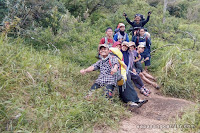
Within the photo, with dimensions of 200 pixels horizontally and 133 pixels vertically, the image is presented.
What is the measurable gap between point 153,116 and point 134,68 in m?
1.65

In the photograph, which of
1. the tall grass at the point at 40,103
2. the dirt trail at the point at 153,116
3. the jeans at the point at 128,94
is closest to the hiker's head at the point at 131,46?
the jeans at the point at 128,94

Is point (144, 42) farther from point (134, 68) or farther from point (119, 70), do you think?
point (119, 70)

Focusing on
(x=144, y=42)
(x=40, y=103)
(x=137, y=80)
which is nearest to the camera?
(x=40, y=103)

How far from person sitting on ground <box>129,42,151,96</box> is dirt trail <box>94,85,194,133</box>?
7.1 inches

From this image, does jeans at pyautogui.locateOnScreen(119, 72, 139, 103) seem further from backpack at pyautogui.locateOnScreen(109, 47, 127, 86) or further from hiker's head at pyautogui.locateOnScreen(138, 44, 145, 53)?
hiker's head at pyautogui.locateOnScreen(138, 44, 145, 53)

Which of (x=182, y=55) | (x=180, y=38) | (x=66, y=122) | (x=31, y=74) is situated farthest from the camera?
(x=180, y=38)

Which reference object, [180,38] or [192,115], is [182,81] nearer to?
[192,115]

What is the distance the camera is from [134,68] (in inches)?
214

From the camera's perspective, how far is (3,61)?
11.6 ft

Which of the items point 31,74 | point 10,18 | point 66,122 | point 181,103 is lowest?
point 181,103

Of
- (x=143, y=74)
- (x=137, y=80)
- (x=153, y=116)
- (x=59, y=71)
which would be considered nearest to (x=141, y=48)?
(x=137, y=80)

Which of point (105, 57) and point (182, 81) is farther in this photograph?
point (182, 81)

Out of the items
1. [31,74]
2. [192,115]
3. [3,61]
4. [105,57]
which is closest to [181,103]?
[192,115]

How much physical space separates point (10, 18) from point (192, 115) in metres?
4.95
